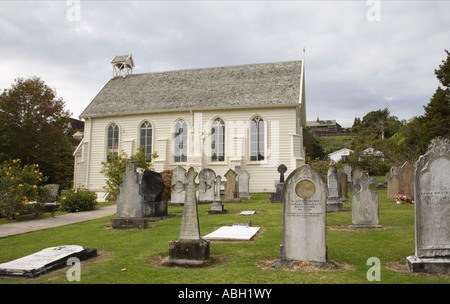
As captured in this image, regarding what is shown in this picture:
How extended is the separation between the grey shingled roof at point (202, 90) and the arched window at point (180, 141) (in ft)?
5.17

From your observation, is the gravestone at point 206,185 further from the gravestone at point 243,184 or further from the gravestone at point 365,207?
the gravestone at point 365,207

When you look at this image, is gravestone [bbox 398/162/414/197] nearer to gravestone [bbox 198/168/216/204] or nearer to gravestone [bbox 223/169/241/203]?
gravestone [bbox 223/169/241/203]

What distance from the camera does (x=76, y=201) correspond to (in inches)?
631

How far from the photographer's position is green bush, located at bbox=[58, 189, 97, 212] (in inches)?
626

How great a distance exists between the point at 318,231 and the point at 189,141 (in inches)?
892

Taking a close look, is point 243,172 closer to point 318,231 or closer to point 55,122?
point 318,231

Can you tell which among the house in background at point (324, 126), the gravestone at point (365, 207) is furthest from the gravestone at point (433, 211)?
the house in background at point (324, 126)

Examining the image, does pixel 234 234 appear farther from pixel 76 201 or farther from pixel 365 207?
pixel 76 201

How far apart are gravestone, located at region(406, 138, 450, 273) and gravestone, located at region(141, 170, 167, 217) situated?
8.87m

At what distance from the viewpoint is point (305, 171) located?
6.29m

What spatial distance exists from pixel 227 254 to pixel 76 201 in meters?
11.5

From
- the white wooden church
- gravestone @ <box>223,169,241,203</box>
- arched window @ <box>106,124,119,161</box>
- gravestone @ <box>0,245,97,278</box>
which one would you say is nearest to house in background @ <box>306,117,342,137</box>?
the white wooden church

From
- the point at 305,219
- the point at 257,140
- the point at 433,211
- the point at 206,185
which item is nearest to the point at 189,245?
the point at 305,219

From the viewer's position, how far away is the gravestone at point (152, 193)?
1227 cm
